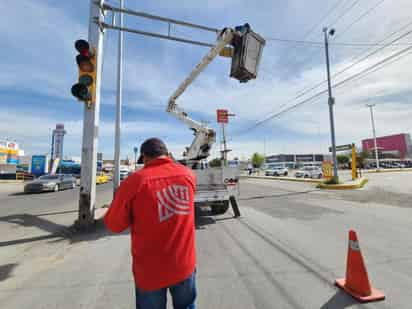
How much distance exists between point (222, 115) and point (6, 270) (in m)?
12.4

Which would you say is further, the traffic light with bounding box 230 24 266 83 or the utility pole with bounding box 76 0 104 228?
the traffic light with bounding box 230 24 266 83

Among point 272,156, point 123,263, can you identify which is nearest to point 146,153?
point 123,263

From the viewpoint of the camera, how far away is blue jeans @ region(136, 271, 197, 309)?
59.9 inches

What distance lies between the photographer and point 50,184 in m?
16.0

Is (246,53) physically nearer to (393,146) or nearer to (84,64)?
(84,64)

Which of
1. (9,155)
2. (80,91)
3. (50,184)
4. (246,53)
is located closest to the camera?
(80,91)

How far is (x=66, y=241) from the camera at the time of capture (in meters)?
4.99

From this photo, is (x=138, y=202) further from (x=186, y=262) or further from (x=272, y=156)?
(x=272, y=156)

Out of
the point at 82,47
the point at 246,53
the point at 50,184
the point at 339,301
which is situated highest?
the point at 246,53

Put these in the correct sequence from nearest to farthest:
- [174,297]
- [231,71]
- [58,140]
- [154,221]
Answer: [154,221] → [174,297] → [231,71] → [58,140]

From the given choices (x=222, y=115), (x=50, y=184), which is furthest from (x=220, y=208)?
(x=50, y=184)

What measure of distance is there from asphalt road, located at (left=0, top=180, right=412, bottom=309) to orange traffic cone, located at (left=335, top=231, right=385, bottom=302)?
91 mm

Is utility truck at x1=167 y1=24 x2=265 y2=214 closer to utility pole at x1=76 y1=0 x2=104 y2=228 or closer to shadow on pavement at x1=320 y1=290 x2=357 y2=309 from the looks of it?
utility pole at x1=76 y1=0 x2=104 y2=228

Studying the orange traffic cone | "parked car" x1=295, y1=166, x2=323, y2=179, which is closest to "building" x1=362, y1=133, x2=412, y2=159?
"parked car" x1=295, y1=166, x2=323, y2=179
